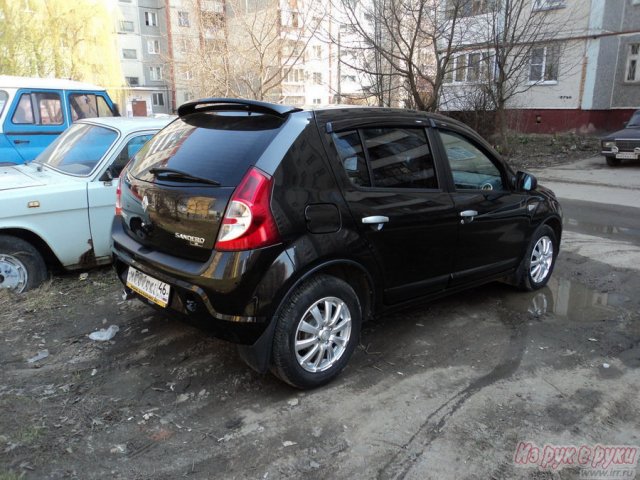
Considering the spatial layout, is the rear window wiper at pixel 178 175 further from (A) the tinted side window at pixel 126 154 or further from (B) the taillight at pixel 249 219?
(A) the tinted side window at pixel 126 154

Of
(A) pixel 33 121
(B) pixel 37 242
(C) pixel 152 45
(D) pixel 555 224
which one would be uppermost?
(C) pixel 152 45

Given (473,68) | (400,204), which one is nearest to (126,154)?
(400,204)

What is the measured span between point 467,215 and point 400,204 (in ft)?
2.45

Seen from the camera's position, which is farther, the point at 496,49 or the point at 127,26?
the point at 127,26

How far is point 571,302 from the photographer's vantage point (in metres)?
4.87

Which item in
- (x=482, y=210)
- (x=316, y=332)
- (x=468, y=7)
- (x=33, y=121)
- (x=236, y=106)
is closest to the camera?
(x=316, y=332)

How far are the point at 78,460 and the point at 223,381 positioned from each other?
3.23ft

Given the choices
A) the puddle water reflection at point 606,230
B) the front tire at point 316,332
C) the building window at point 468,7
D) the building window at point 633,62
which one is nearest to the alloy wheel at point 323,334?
the front tire at point 316,332

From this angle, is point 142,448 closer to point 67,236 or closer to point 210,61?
point 67,236

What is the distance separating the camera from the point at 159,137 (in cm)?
378

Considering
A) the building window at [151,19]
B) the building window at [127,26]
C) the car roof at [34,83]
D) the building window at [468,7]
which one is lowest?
the car roof at [34,83]

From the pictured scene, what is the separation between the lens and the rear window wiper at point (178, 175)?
3.01 metres

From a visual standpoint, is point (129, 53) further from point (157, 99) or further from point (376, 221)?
point (376, 221)

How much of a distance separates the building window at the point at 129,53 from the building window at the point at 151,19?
282 centimetres
